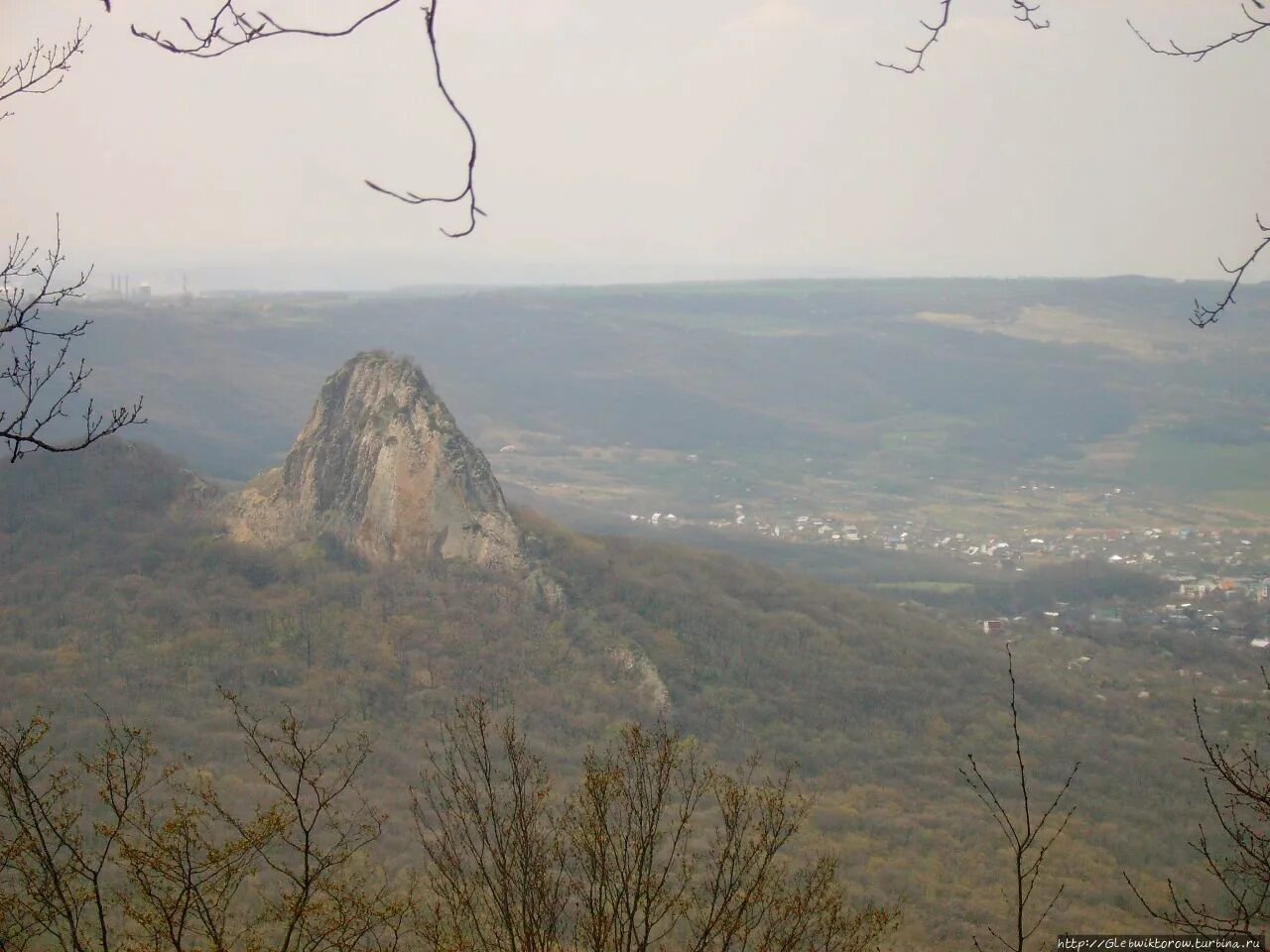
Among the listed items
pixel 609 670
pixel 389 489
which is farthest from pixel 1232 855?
pixel 389 489

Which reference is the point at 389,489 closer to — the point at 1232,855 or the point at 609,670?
the point at 609,670

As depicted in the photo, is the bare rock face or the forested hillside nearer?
the forested hillside

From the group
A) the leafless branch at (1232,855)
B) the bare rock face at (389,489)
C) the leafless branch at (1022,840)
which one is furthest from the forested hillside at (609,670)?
the leafless branch at (1232,855)

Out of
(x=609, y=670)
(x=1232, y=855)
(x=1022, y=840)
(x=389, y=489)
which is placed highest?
(x=389, y=489)

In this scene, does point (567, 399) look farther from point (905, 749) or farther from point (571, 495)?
point (905, 749)

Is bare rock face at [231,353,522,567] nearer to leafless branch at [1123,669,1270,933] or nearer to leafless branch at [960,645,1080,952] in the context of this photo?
leafless branch at [960,645,1080,952]

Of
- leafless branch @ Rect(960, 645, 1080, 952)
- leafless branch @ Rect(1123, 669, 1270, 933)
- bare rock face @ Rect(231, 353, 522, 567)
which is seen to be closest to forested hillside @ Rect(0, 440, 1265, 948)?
leafless branch @ Rect(960, 645, 1080, 952)

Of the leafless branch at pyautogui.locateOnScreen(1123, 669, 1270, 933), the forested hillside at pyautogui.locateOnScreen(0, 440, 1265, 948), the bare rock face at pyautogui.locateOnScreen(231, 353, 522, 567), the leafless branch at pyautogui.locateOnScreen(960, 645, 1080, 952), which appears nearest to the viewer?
the leafless branch at pyautogui.locateOnScreen(960, 645, 1080, 952)

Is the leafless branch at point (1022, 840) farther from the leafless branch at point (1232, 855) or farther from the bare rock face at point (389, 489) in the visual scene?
the bare rock face at point (389, 489)

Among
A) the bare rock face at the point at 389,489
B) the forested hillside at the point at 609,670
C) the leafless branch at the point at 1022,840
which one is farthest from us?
the bare rock face at the point at 389,489
